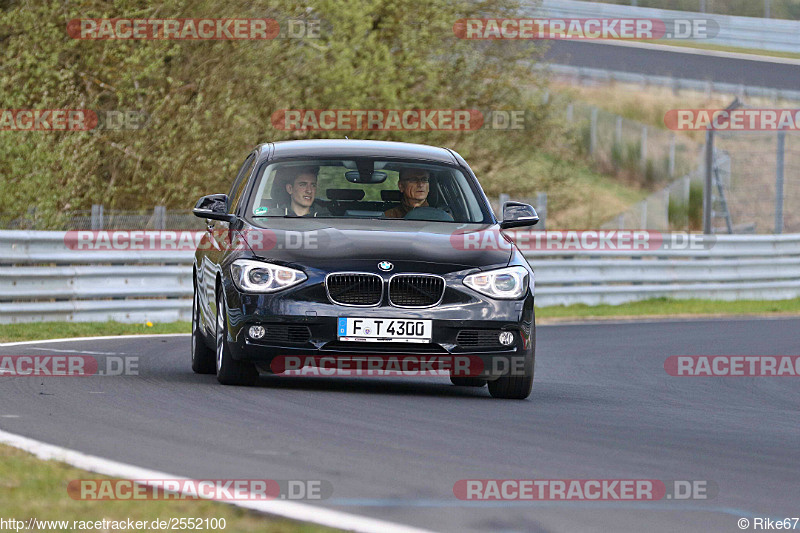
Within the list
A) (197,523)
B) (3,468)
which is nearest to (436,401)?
(3,468)

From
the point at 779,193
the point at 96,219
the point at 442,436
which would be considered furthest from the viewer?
the point at 779,193

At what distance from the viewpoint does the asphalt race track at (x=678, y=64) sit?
42.3m

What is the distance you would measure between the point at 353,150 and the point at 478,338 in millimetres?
2047

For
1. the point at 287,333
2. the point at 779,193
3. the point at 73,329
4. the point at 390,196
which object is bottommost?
the point at 73,329

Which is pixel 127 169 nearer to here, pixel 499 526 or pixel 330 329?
pixel 330 329

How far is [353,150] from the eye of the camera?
10953mm

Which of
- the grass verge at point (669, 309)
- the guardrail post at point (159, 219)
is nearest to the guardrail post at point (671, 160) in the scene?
the grass verge at point (669, 309)

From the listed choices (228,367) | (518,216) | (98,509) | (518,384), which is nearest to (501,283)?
(518,384)

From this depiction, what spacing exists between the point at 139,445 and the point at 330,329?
8.19 feet

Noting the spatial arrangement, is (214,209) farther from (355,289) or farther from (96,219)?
(96,219)

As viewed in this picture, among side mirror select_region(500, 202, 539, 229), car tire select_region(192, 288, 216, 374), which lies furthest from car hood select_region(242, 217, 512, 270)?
car tire select_region(192, 288, 216, 374)

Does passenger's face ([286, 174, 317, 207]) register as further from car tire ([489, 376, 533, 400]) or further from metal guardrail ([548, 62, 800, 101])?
metal guardrail ([548, 62, 800, 101])

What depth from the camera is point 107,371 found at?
1102 centimetres

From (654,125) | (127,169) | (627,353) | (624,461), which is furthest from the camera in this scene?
(654,125)
